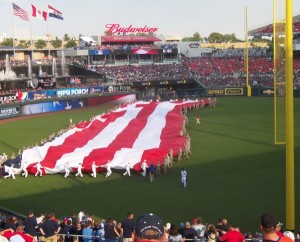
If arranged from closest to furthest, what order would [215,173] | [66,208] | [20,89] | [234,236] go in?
1. [234,236]
2. [66,208]
3. [215,173]
4. [20,89]

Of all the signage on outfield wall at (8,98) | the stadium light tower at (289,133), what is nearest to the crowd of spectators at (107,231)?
the stadium light tower at (289,133)

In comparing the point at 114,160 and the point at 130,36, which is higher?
the point at 130,36

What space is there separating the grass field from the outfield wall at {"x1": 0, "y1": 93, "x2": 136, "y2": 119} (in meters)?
16.2

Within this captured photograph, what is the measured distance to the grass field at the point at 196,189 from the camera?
54.8 feet

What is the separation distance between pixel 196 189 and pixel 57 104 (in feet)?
115

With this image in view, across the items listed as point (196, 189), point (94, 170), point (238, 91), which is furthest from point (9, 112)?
point (196, 189)

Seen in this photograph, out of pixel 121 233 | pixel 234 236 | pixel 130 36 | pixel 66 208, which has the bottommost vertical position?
pixel 66 208

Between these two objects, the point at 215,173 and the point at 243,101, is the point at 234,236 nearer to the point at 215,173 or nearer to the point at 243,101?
the point at 215,173

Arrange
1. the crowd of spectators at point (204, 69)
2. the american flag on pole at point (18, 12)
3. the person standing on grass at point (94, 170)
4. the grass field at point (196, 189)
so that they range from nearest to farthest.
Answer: the grass field at point (196, 189), the person standing on grass at point (94, 170), the american flag on pole at point (18, 12), the crowd of spectators at point (204, 69)

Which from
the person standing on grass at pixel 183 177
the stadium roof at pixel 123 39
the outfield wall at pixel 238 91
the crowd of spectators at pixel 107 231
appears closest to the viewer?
the crowd of spectators at pixel 107 231

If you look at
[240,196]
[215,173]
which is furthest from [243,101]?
[240,196]

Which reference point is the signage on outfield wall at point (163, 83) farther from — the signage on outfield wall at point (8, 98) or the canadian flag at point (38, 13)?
the signage on outfield wall at point (8, 98)

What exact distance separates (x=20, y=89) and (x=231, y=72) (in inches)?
1181

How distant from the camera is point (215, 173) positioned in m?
21.9
